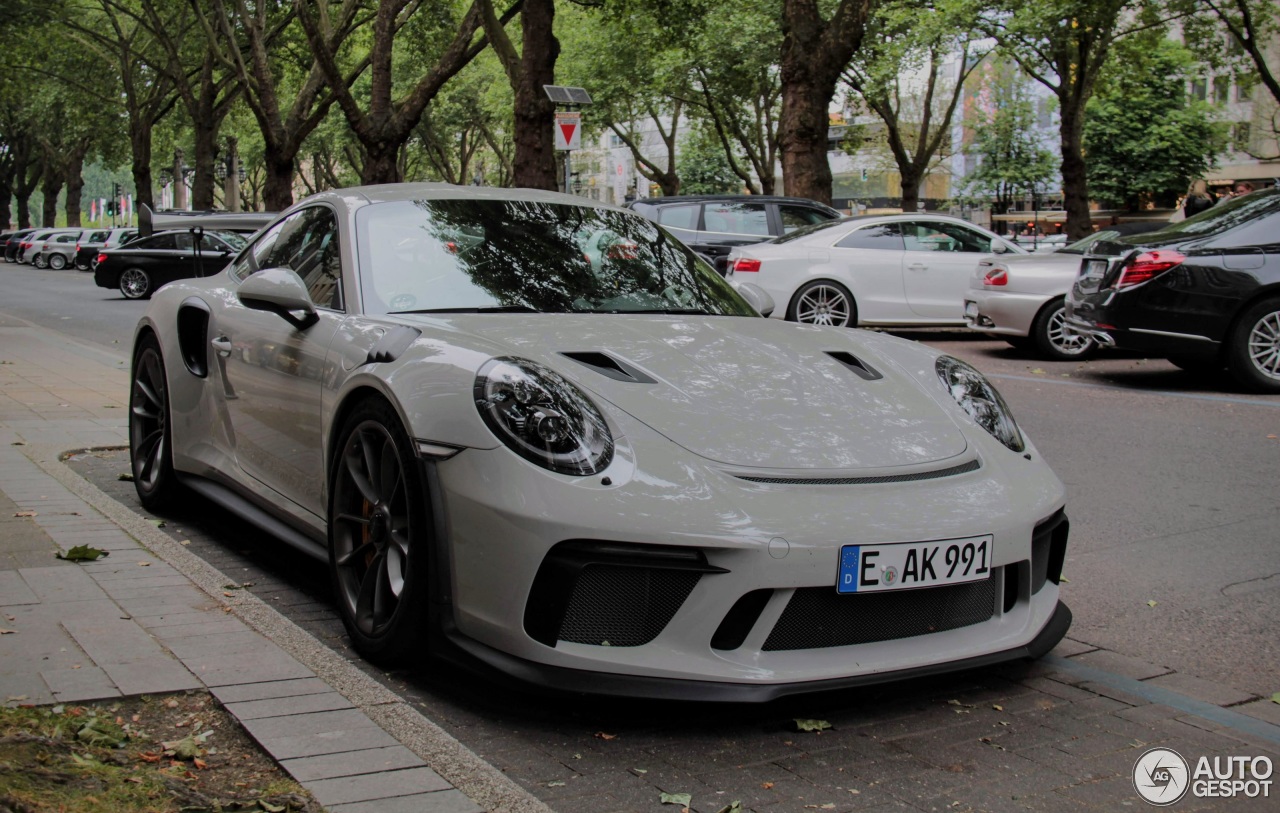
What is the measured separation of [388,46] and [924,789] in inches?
902

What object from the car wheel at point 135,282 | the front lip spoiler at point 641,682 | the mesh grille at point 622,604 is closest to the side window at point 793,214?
the front lip spoiler at point 641,682

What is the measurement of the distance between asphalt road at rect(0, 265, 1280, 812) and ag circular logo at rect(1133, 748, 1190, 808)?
0.10m

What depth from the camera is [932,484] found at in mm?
3449

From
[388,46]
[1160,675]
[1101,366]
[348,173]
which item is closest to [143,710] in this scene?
[1160,675]

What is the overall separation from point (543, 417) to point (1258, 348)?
859 cm

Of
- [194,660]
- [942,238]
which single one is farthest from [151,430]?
[942,238]

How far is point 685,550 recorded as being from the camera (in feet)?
10.3

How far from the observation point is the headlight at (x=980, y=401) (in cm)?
394

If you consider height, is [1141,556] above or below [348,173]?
below

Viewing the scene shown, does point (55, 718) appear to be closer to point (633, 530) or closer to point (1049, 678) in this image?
point (633, 530)

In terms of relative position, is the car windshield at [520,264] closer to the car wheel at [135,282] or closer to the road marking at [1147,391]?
the road marking at [1147,391]

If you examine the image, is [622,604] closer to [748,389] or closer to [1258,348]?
[748,389]

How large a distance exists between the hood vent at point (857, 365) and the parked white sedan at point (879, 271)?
10468 mm

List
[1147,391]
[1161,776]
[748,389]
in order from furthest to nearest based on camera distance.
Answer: [1147,391]
[748,389]
[1161,776]
